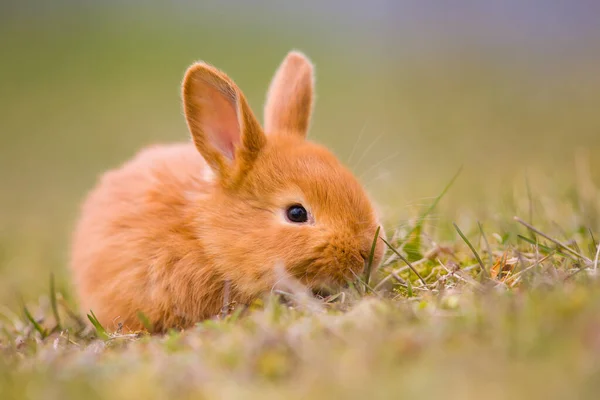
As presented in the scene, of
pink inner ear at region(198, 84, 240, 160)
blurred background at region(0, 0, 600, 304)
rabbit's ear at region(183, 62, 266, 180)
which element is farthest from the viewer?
blurred background at region(0, 0, 600, 304)

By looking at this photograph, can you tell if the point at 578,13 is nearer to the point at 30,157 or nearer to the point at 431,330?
the point at 30,157

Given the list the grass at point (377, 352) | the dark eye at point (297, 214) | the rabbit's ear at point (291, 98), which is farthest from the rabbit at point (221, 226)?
the grass at point (377, 352)

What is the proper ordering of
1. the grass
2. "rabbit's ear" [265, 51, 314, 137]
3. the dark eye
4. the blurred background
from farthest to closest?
1. the blurred background
2. "rabbit's ear" [265, 51, 314, 137]
3. the dark eye
4. the grass

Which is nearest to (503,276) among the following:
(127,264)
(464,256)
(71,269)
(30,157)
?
(464,256)

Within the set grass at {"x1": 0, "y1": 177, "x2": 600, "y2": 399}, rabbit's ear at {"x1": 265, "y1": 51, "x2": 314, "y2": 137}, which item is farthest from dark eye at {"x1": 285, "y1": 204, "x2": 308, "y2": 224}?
rabbit's ear at {"x1": 265, "y1": 51, "x2": 314, "y2": 137}

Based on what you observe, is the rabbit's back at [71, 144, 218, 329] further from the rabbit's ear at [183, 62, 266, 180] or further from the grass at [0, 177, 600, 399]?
the grass at [0, 177, 600, 399]

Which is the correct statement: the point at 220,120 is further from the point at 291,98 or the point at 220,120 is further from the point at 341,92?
the point at 341,92

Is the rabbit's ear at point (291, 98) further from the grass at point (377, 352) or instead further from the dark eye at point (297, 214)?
the grass at point (377, 352)
